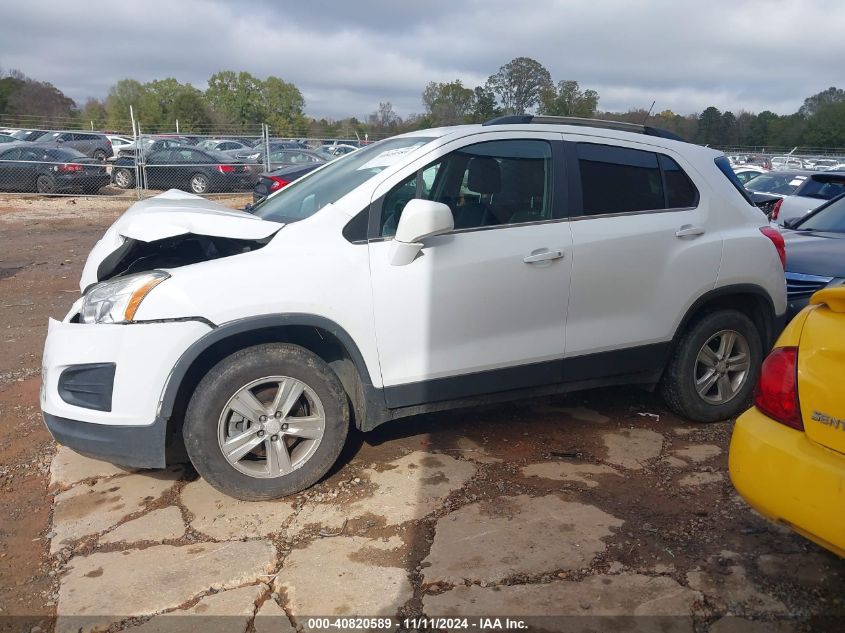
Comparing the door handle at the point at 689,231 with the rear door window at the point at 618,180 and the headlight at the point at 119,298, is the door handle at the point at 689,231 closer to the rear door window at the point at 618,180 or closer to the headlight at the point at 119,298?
the rear door window at the point at 618,180

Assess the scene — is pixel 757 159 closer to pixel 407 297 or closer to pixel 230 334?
pixel 407 297

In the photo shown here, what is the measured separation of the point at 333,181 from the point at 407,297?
1007mm

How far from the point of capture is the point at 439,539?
10.5 ft

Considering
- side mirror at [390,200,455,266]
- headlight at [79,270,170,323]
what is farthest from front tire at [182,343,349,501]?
side mirror at [390,200,455,266]

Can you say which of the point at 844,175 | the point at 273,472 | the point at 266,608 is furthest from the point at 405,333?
the point at 844,175

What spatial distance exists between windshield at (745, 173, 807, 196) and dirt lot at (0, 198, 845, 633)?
11.2 metres

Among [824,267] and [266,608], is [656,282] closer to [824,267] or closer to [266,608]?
[824,267]

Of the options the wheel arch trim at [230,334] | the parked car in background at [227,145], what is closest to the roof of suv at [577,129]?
the wheel arch trim at [230,334]

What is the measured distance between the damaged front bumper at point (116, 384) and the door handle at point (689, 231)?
276cm

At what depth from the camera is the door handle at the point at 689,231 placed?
4168 millimetres

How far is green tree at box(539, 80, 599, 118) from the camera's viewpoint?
14.1 m

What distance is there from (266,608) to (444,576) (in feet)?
2.41

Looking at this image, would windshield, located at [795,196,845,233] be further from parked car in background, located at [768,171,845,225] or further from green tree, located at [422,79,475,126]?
green tree, located at [422,79,475,126]

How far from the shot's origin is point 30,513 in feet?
11.6
